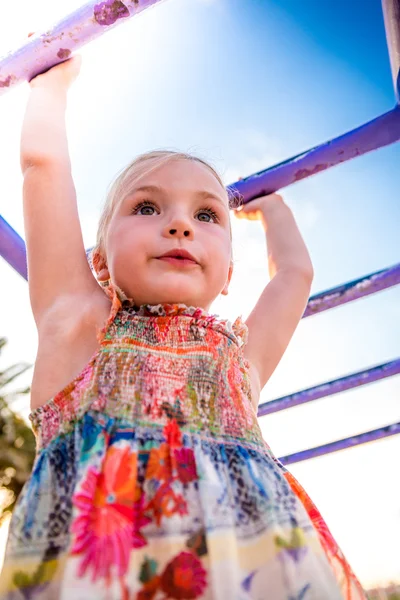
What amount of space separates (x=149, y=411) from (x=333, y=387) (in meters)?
1.51

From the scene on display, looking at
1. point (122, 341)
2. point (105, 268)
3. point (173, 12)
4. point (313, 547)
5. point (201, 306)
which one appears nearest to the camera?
point (313, 547)

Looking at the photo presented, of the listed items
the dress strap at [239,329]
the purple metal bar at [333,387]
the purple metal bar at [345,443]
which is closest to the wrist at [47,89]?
the dress strap at [239,329]

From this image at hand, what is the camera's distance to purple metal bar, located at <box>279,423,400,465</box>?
252cm

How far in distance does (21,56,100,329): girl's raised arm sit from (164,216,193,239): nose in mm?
217

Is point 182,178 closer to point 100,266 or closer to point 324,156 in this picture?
point 100,266

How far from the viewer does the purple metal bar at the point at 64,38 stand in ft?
3.43

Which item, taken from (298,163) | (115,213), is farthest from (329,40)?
(115,213)

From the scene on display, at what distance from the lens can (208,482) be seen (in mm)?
702

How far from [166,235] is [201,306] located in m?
0.18

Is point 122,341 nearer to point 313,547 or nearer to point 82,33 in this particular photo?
point 313,547

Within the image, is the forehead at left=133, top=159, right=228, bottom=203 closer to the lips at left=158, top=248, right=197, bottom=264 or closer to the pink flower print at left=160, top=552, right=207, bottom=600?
the lips at left=158, top=248, right=197, bottom=264

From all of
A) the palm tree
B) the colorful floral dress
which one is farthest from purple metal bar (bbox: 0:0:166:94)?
the palm tree

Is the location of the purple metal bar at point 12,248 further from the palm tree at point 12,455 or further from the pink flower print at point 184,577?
the palm tree at point 12,455

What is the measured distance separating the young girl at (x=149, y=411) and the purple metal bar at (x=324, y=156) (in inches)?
8.6
